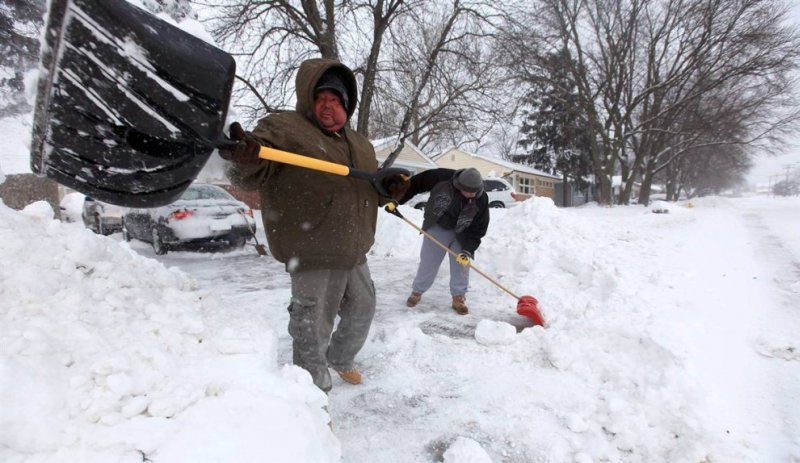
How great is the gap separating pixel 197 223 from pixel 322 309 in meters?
5.47

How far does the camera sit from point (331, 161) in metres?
2.17

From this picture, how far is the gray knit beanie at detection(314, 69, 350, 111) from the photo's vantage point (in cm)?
215

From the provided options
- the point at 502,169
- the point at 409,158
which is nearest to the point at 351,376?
the point at 409,158

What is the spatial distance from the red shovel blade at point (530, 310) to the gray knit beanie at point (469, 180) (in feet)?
3.67

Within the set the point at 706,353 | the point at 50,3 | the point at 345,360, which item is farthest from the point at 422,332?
the point at 50,3

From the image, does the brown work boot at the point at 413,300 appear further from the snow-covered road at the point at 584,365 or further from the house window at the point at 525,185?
the house window at the point at 525,185

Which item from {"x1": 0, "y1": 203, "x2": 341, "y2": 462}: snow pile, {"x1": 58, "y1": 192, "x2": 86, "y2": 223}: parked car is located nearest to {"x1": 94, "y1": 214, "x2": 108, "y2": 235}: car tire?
{"x1": 58, "y1": 192, "x2": 86, "y2": 223}: parked car

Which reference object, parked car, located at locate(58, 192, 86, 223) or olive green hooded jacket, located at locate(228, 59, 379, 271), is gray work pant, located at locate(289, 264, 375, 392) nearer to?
olive green hooded jacket, located at locate(228, 59, 379, 271)

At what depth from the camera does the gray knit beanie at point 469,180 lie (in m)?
3.74

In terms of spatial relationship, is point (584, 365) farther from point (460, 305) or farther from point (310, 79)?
point (310, 79)

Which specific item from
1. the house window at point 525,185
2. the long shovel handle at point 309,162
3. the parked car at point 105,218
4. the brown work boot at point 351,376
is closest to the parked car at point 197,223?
the parked car at point 105,218

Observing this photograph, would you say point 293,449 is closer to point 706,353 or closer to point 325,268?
point 325,268

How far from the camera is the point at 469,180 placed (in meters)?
3.73

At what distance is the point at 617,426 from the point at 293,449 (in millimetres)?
1792
